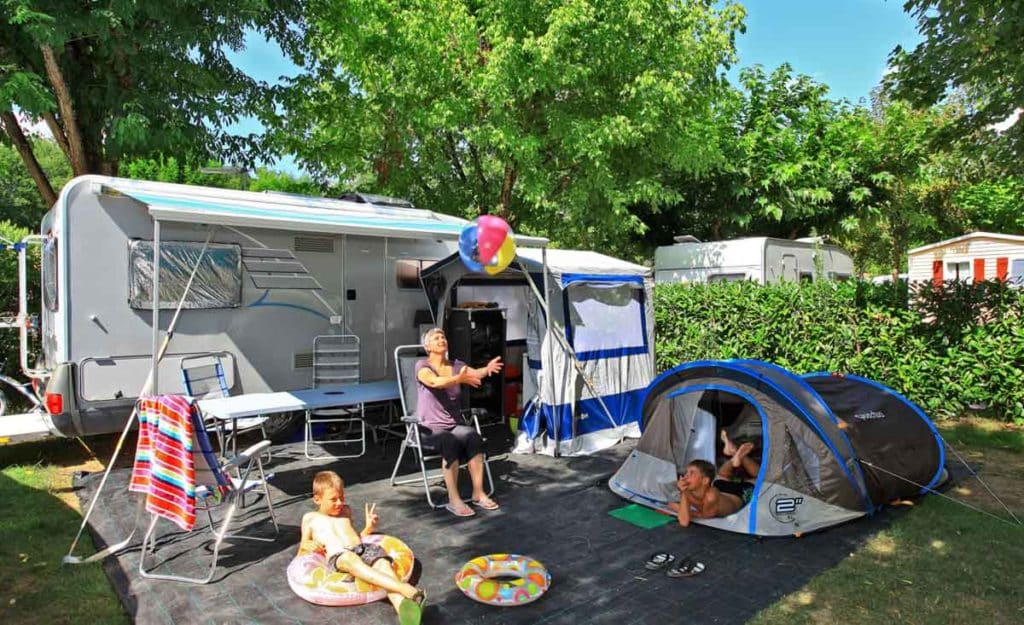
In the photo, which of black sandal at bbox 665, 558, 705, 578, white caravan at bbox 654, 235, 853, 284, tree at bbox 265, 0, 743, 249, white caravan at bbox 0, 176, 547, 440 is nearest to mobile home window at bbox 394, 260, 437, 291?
white caravan at bbox 0, 176, 547, 440

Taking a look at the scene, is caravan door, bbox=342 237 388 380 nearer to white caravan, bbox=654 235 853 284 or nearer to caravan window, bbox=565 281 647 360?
caravan window, bbox=565 281 647 360

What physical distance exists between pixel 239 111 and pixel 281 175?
1289 centimetres

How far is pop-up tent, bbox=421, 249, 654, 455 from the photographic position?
6.27m

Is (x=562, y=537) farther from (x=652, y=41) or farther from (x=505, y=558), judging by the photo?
(x=652, y=41)

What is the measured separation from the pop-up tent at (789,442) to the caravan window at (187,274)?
12.9ft

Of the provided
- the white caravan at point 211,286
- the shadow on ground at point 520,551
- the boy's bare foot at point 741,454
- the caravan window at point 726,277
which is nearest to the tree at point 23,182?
the white caravan at point 211,286

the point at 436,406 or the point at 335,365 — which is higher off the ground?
the point at 335,365

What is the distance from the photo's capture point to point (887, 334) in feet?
23.5

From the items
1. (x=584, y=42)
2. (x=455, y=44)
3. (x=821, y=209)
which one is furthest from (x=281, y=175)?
(x=821, y=209)

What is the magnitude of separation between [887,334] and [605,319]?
318 centimetres

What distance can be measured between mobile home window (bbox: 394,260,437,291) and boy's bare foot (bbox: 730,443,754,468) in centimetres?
398

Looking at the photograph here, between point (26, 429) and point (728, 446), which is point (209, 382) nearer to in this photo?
point (26, 429)

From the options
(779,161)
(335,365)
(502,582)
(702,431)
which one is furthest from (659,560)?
(779,161)

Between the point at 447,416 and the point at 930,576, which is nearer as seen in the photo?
the point at 930,576
